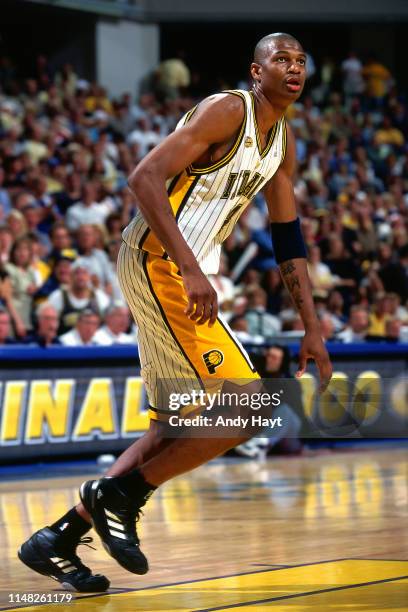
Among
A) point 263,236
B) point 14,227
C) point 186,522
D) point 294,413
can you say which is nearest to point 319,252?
point 263,236

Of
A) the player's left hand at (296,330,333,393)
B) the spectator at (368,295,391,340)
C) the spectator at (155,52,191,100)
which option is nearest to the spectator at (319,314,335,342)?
the spectator at (368,295,391,340)

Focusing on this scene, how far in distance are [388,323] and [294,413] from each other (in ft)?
30.9

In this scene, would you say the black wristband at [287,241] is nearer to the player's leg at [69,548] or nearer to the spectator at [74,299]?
the player's leg at [69,548]

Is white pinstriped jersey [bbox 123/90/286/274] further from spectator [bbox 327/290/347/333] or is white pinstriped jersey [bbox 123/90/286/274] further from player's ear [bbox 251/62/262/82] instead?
spectator [bbox 327/290/347/333]

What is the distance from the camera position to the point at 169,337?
17.0 ft

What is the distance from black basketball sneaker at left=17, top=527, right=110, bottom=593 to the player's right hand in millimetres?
1282

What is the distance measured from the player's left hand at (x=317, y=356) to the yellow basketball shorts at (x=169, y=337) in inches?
16.1

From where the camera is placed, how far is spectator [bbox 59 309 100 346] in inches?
485

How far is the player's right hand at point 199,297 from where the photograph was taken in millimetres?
4777

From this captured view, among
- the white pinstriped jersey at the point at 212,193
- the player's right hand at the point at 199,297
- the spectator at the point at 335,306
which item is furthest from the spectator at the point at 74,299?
the player's right hand at the point at 199,297

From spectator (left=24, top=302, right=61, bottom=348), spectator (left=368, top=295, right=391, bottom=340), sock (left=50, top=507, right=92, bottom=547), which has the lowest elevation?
spectator (left=368, top=295, right=391, bottom=340)

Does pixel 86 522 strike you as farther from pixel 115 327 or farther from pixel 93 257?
pixel 93 257

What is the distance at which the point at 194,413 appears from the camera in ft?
17.0

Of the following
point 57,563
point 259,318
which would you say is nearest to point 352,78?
point 259,318
